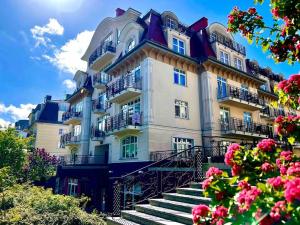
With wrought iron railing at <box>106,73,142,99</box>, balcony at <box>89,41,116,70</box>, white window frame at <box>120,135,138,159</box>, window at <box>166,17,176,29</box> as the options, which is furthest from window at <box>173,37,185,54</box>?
white window frame at <box>120,135,138,159</box>

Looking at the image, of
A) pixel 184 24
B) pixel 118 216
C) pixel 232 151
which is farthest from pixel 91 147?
pixel 232 151

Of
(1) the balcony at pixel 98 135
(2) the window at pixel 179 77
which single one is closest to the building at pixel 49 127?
(1) the balcony at pixel 98 135

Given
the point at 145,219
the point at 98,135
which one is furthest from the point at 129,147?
the point at 145,219

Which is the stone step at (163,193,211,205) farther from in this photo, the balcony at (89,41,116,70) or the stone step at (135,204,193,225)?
the balcony at (89,41,116,70)

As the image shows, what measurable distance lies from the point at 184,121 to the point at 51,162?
1657 cm

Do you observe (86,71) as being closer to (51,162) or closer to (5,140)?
(51,162)

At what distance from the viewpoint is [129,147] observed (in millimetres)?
19516

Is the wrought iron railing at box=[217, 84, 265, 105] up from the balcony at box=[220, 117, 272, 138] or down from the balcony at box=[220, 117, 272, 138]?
up

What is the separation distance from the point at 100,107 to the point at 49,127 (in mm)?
21647

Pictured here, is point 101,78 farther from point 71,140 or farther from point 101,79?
point 71,140

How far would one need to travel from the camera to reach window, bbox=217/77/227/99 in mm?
21344

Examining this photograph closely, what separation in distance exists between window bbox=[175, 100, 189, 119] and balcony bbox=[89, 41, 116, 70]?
979 cm

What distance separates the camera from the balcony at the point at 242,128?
20406 millimetres

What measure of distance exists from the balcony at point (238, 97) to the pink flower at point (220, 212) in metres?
19.0
